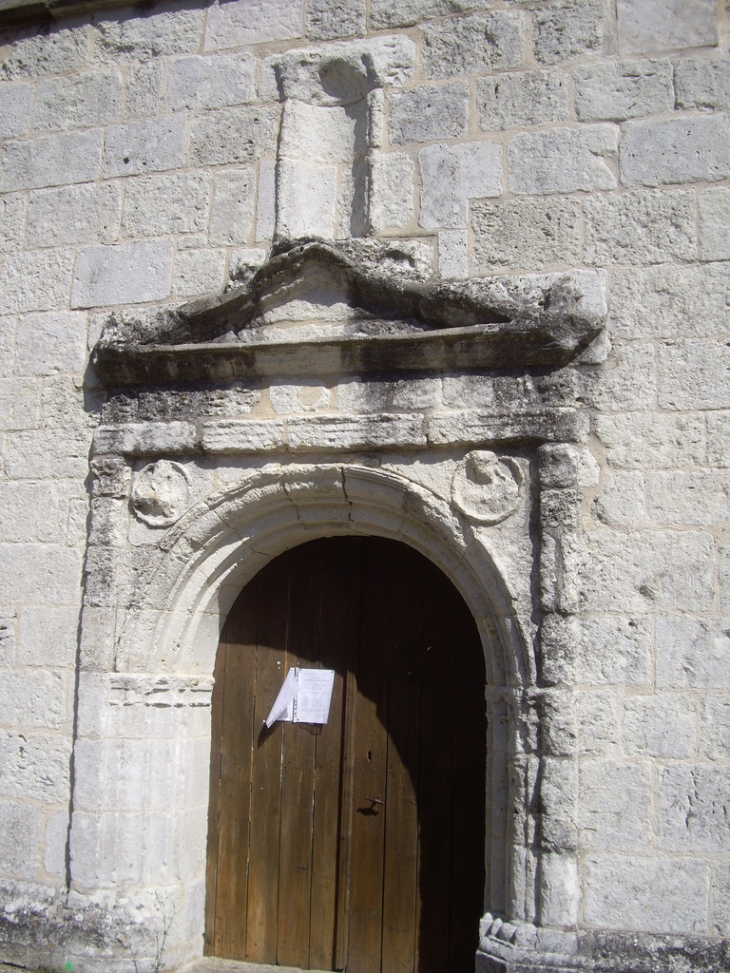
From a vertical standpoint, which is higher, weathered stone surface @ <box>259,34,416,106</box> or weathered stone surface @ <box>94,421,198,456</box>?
weathered stone surface @ <box>259,34,416,106</box>

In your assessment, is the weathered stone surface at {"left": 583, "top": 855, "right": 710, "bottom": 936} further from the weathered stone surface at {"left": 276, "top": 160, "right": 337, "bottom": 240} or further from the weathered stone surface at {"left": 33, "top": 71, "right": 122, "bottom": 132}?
the weathered stone surface at {"left": 33, "top": 71, "right": 122, "bottom": 132}

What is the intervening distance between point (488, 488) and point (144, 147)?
86.4 inches

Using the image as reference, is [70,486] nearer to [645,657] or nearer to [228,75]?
[228,75]

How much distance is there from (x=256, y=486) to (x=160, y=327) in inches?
31.0

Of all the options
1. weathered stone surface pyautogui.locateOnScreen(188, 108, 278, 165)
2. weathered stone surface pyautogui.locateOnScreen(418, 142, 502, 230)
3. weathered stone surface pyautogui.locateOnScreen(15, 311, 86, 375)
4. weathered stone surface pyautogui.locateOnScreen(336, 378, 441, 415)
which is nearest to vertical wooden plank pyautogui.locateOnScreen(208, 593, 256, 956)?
weathered stone surface pyautogui.locateOnScreen(336, 378, 441, 415)

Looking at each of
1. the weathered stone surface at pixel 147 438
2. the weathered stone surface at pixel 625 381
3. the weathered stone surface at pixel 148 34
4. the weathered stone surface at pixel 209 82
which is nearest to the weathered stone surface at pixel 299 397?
the weathered stone surface at pixel 147 438

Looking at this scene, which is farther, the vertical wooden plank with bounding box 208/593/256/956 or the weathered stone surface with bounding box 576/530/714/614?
the vertical wooden plank with bounding box 208/593/256/956

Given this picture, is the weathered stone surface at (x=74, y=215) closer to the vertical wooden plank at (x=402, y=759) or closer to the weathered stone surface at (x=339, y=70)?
the weathered stone surface at (x=339, y=70)

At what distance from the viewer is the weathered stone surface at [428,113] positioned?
141 inches

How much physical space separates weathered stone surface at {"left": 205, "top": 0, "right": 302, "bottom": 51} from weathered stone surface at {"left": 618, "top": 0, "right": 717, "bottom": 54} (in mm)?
1371

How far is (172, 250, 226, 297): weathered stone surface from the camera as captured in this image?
3730mm

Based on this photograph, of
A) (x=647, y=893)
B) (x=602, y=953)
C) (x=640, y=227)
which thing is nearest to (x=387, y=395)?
(x=640, y=227)

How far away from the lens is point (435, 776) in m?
3.52

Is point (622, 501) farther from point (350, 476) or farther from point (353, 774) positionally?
point (353, 774)
